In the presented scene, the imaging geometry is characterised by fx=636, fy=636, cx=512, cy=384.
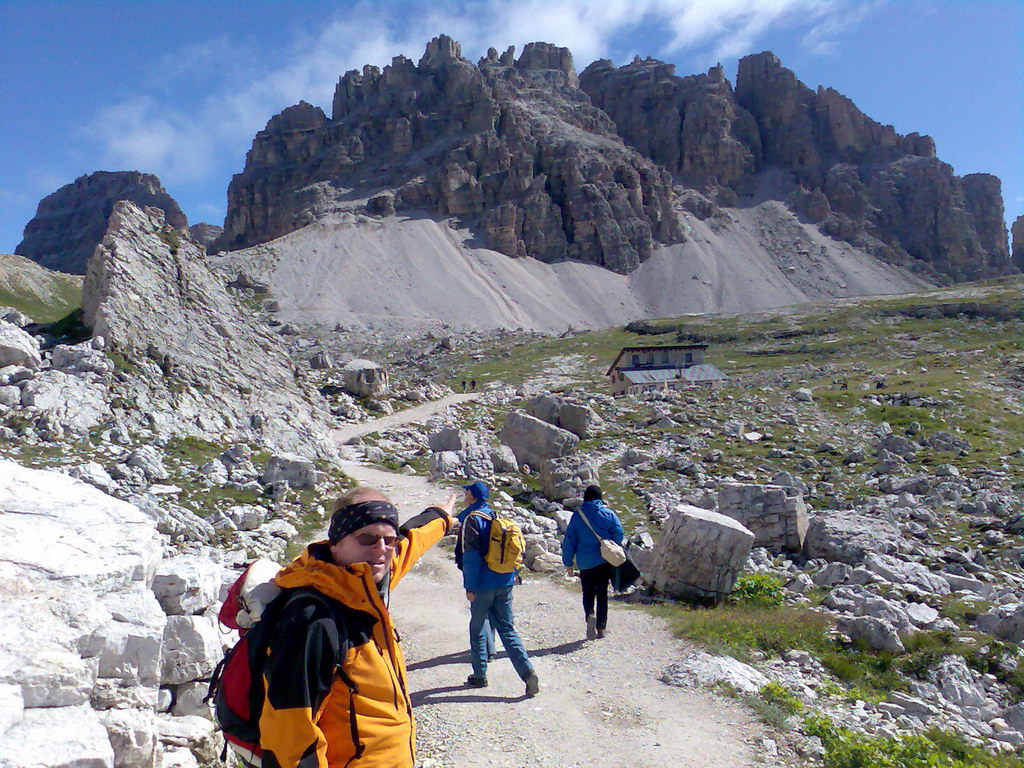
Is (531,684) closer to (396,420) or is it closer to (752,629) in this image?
(752,629)

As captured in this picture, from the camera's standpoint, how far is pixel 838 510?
69.4 ft

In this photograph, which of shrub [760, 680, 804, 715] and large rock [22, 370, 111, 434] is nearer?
shrub [760, 680, 804, 715]

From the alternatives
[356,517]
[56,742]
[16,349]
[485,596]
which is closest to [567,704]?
[485,596]

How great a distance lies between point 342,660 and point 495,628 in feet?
16.2

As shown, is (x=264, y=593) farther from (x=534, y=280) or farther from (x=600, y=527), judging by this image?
(x=534, y=280)

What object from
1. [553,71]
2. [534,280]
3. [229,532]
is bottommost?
[229,532]

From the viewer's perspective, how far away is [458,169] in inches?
5551

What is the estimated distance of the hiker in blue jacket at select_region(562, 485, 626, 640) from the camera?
9516 mm

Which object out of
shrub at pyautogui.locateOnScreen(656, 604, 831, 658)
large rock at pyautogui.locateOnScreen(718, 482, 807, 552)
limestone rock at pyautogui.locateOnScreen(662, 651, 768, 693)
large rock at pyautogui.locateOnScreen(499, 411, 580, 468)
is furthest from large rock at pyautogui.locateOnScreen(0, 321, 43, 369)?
large rock at pyautogui.locateOnScreen(718, 482, 807, 552)

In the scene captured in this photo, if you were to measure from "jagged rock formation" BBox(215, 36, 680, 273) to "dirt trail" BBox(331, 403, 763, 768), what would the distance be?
423 ft

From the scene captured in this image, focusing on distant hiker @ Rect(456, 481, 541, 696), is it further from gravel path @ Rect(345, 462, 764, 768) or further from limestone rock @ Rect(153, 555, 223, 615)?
limestone rock @ Rect(153, 555, 223, 615)

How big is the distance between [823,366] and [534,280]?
77.2m

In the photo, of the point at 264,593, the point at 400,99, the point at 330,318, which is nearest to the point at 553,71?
the point at 400,99

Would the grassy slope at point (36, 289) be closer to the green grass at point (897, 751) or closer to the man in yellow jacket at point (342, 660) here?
the man in yellow jacket at point (342, 660)
